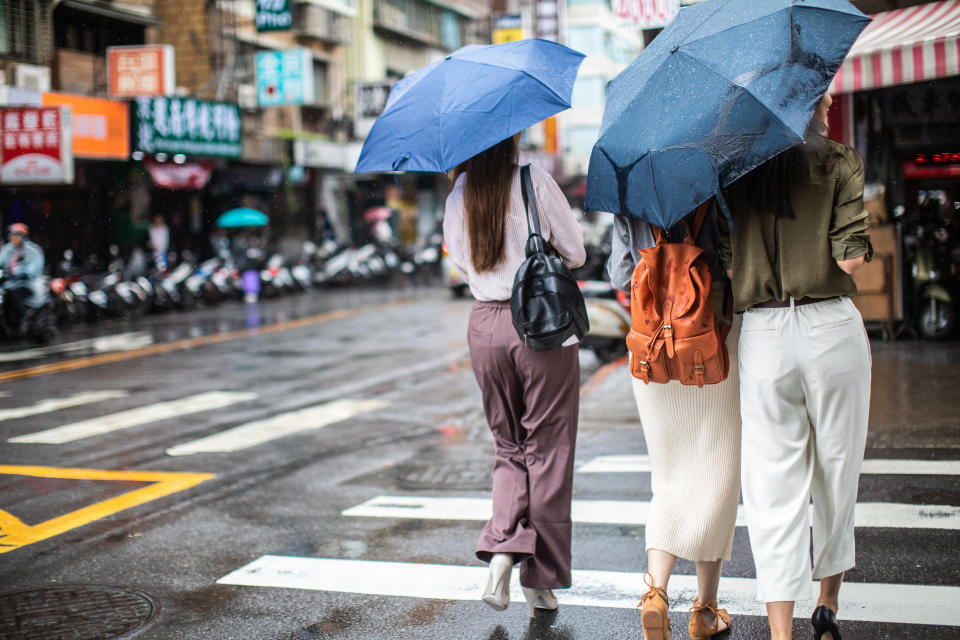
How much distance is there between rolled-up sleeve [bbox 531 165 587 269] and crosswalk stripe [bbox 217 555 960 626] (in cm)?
147

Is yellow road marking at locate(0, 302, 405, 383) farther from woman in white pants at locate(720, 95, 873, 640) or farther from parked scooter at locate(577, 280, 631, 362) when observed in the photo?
woman in white pants at locate(720, 95, 873, 640)

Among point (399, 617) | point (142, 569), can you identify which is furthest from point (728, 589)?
point (142, 569)

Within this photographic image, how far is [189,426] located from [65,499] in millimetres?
2333

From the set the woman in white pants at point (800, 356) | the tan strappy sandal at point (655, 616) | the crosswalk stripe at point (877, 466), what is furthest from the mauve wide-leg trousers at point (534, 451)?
the crosswalk stripe at point (877, 466)

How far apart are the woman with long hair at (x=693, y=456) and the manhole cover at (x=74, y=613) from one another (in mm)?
2163

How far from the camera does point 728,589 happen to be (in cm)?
423

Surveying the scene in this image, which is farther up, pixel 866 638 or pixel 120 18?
Result: pixel 120 18

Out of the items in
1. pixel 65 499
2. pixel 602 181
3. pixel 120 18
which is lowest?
pixel 65 499

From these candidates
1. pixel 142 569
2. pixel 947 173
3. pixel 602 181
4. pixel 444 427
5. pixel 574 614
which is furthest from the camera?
pixel 947 173

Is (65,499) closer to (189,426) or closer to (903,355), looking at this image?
(189,426)

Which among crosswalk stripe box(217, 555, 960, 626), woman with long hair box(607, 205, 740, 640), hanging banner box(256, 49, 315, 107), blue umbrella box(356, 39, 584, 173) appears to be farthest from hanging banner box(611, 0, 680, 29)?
hanging banner box(256, 49, 315, 107)

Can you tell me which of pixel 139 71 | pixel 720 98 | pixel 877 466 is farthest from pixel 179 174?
pixel 720 98

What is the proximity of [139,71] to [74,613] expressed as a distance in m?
19.7

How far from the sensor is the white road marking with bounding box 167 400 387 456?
305 inches
